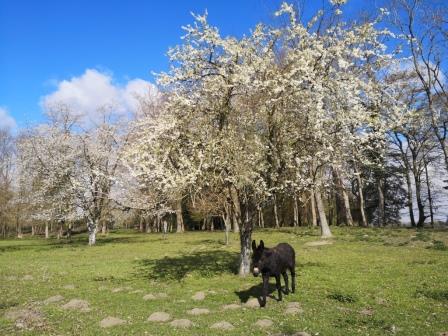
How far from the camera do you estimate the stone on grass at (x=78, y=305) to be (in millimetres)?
15695

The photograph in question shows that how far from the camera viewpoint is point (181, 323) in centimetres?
1293

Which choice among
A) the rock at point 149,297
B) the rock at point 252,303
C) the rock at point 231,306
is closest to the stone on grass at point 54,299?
the rock at point 149,297

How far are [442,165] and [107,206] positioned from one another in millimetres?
42038

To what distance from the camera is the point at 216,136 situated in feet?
64.8

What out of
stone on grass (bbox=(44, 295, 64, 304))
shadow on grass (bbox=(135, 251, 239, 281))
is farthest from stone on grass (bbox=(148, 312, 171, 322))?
shadow on grass (bbox=(135, 251, 239, 281))

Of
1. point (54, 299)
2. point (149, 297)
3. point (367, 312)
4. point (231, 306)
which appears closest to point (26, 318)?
point (54, 299)

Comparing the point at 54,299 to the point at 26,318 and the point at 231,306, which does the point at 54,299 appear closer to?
the point at 26,318

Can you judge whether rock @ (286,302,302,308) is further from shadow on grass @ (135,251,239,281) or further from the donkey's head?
shadow on grass @ (135,251,239,281)

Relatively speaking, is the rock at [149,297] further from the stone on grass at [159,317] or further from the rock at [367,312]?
the rock at [367,312]

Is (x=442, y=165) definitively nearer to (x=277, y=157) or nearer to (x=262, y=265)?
(x=277, y=157)

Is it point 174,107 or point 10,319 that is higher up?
point 174,107

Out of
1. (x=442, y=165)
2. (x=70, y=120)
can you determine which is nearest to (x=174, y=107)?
(x=70, y=120)

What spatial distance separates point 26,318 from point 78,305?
2.10 meters

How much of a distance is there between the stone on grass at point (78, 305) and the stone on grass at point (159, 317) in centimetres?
293
